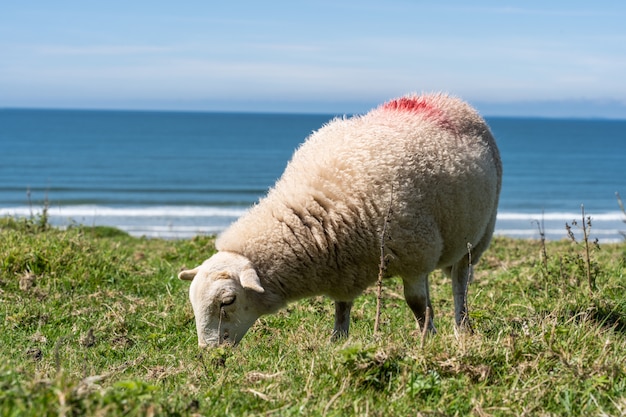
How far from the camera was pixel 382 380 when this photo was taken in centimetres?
404

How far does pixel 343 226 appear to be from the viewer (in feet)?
18.5

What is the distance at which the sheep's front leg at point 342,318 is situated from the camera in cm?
624

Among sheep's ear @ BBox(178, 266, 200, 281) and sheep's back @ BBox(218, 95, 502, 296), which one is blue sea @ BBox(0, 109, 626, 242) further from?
sheep's ear @ BBox(178, 266, 200, 281)

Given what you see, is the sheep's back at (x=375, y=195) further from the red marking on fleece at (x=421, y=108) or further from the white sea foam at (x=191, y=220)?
the white sea foam at (x=191, y=220)

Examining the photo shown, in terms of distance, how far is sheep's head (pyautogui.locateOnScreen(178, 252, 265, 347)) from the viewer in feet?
17.6

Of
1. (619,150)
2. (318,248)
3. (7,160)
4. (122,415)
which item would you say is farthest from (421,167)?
(619,150)

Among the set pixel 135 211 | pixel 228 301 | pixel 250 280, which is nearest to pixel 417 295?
pixel 250 280

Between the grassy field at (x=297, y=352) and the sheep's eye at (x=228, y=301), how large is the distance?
359mm

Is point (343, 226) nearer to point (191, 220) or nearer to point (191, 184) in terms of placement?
point (191, 220)


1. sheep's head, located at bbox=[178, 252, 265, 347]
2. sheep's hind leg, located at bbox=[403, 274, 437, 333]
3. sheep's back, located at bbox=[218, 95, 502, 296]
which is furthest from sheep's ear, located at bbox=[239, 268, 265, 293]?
sheep's hind leg, located at bbox=[403, 274, 437, 333]

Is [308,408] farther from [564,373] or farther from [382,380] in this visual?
[564,373]

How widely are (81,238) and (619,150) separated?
9472cm

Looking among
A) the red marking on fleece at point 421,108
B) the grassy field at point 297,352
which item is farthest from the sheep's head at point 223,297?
the red marking on fleece at point 421,108

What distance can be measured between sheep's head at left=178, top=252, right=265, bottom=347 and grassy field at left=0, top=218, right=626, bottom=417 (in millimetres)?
211
